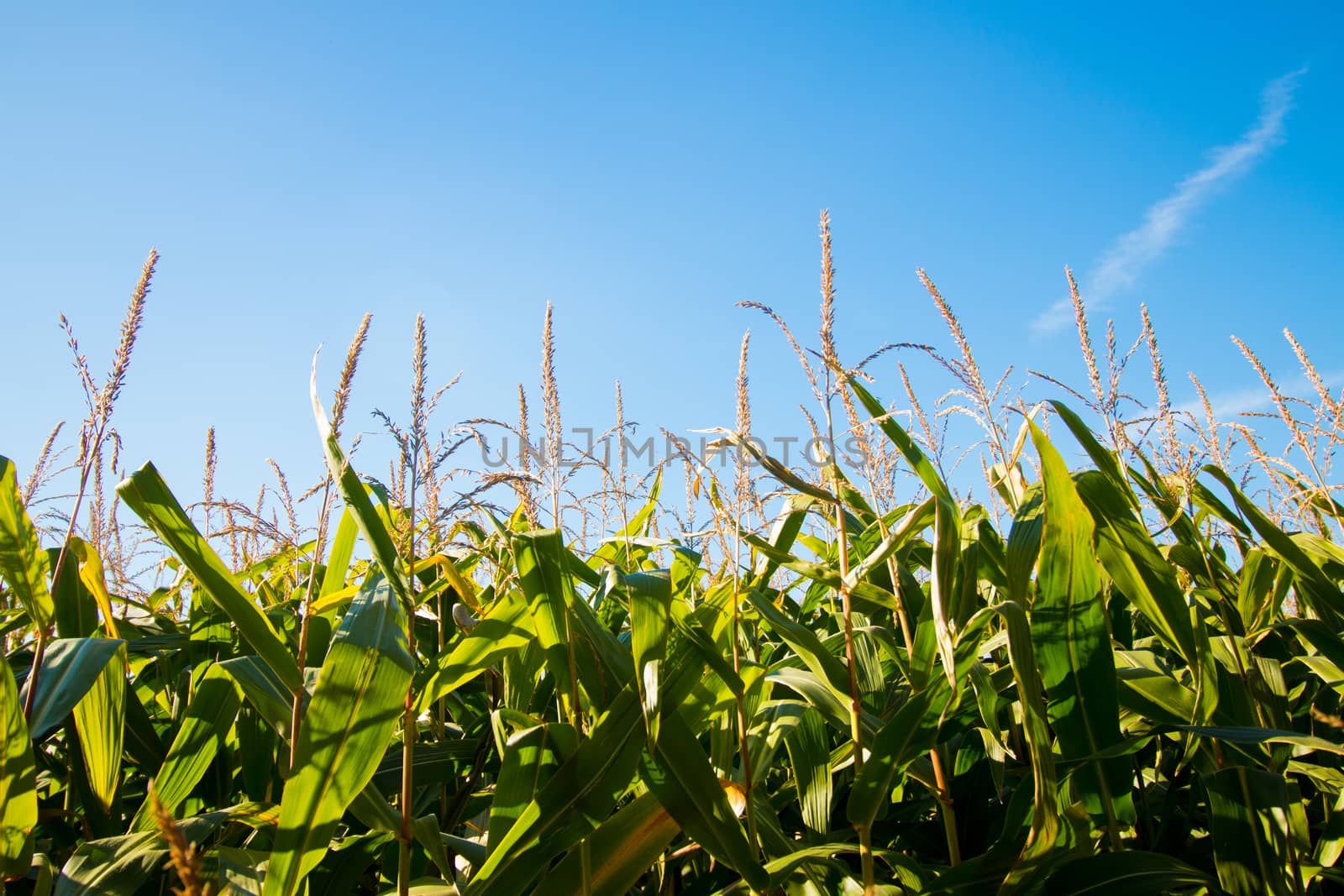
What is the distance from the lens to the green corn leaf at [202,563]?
3.45ft

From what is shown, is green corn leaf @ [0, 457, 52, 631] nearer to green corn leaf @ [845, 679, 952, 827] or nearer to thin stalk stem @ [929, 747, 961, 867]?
green corn leaf @ [845, 679, 952, 827]

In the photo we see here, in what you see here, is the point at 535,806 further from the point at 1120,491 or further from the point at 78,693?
the point at 1120,491

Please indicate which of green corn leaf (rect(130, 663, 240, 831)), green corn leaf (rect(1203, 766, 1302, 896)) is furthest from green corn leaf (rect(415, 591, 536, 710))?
green corn leaf (rect(1203, 766, 1302, 896))

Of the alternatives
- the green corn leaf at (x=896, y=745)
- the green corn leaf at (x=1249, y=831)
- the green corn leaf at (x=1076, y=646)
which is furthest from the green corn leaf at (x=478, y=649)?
the green corn leaf at (x=1249, y=831)

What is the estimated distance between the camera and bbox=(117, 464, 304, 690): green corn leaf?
105 cm

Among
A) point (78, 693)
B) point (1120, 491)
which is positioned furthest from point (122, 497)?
point (1120, 491)

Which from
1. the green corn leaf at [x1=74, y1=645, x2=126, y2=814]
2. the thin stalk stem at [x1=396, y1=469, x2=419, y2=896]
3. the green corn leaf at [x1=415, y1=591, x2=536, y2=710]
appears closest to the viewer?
the thin stalk stem at [x1=396, y1=469, x2=419, y2=896]

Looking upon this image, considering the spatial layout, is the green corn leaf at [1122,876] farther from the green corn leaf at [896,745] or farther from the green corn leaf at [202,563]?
the green corn leaf at [202,563]

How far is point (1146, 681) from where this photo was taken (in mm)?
1362

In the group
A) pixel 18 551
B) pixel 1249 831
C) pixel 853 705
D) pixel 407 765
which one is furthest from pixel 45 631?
pixel 1249 831

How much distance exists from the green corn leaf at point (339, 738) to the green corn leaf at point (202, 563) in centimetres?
14

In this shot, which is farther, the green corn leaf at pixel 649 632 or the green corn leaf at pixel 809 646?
the green corn leaf at pixel 809 646

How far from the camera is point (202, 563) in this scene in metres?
1.08

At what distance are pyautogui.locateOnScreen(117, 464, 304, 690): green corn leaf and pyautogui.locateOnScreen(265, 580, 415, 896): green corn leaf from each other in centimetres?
14
